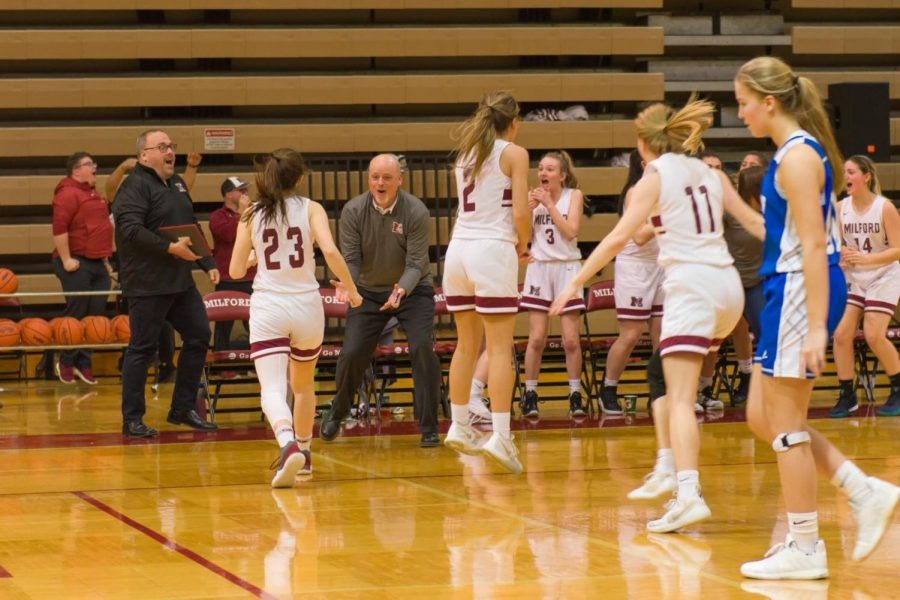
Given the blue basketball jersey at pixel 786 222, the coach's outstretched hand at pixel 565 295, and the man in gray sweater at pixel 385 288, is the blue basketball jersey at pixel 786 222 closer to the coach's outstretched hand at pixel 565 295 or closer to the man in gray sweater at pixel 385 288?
the coach's outstretched hand at pixel 565 295

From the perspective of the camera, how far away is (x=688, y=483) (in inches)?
204

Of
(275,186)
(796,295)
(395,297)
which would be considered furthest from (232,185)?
(796,295)

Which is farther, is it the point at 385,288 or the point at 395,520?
the point at 385,288

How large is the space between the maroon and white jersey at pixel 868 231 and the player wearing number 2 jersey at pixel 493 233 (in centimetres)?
330

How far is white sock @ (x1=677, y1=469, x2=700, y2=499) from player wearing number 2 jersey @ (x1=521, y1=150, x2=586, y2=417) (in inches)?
155

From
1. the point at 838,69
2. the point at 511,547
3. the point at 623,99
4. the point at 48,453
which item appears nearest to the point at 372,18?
the point at 623,99

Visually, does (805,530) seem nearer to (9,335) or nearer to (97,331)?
(97,331)

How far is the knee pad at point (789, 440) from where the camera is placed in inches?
172

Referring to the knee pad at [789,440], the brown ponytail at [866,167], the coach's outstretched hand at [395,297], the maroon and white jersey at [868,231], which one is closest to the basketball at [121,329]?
the coach's outstretched hand at [395,297]

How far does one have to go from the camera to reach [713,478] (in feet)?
21.8

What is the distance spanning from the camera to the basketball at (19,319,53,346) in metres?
11.3

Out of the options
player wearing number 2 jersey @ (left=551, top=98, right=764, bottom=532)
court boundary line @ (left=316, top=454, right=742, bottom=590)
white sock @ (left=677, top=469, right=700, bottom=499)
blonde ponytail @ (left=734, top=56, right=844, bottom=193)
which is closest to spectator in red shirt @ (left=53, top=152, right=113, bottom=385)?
court boundary line @ (left=316, top=454, right=742, bottom=590)

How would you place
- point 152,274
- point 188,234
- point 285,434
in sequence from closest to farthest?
1. point 285,434
2. point 188,234
3. point 152,274

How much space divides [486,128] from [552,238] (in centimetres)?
263
